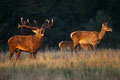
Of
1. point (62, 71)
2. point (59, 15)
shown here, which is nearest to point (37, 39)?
point (62, 71)

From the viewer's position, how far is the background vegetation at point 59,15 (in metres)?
17.7

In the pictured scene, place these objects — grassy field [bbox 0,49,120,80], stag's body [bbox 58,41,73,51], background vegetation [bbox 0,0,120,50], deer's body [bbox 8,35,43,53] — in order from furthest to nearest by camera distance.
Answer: background vegetation [bbox 0,0,120,50]
stag's body [bbox 58,41,73,51]
deer's body [bbox 8,35,43,53]
grassy field [bbox 0,49,120,80]

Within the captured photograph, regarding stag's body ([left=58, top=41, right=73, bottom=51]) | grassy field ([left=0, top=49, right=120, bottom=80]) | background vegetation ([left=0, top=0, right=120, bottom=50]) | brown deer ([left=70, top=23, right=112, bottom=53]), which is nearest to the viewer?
grassy field ([left=0, top=49, right=120, bottom=80])

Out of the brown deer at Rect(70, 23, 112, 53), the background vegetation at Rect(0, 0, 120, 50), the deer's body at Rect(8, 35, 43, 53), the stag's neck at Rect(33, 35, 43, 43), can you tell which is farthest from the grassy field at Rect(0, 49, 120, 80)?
the background vegetation at Rect(0, 0, 120, 50)

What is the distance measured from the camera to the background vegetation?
17703 mm

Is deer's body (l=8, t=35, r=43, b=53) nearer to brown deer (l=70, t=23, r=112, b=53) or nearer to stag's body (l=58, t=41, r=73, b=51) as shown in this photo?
brown deer (l=70, t=23, r=112, b=53)

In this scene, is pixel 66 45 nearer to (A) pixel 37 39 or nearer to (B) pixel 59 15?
(A) pixel 37 39

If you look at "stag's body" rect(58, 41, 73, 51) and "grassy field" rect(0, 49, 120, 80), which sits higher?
"grassy field" rect(0, 49, 120, 80)

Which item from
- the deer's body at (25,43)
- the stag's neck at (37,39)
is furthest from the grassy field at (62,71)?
the stag's neck at (37,39)

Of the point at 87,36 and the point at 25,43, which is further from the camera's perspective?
the point at 87,36

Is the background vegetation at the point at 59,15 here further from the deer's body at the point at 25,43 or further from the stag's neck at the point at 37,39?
the stag's neck at the point at 37,39

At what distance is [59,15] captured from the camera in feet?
72.2

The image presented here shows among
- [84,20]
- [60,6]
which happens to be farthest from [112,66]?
[84,20]

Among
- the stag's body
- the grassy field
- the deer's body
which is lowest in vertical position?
the stag's body
